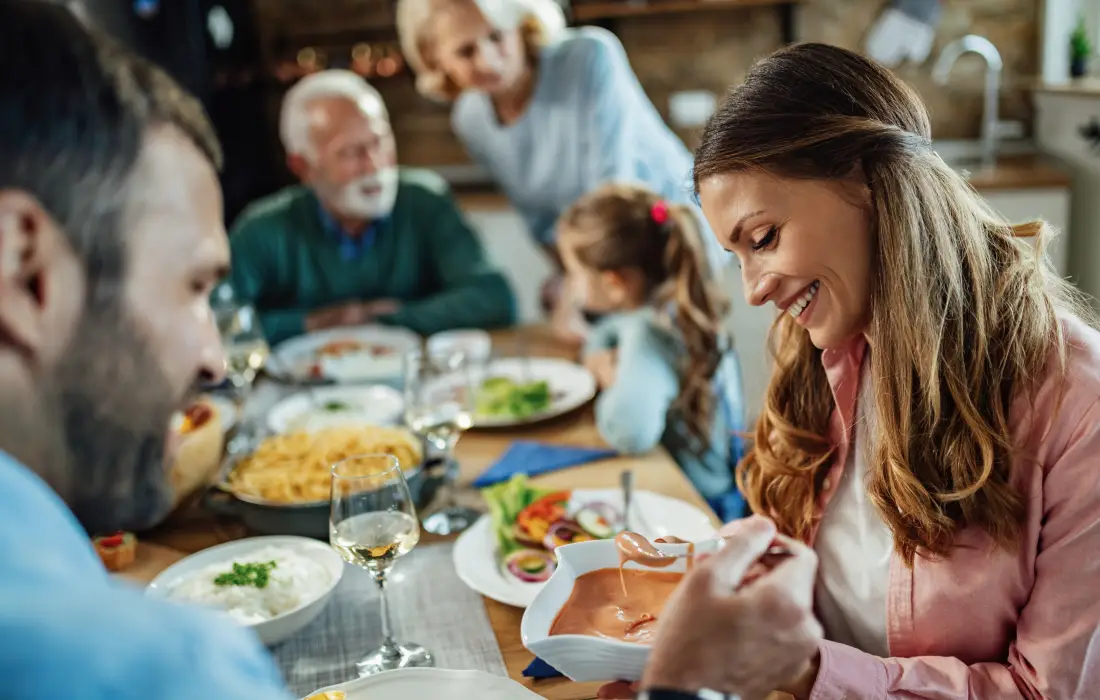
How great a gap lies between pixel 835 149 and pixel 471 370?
4.78 ft

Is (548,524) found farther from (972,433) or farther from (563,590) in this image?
(972,433)

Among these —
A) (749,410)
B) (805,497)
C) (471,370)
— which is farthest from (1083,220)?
(805,497)

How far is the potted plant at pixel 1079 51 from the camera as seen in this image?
3.87 m

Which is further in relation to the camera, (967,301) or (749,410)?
(749,410)

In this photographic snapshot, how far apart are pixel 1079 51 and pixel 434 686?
3870 millimetres

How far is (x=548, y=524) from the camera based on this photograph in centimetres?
155

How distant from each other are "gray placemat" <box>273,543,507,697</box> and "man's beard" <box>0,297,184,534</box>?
0.58 metres

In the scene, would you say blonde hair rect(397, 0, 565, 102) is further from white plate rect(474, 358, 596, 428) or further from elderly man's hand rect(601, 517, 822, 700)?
elderly man's hand rect(601, 517, 822, 700)

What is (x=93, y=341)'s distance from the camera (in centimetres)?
67

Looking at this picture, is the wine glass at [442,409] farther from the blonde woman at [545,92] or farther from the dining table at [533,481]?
the blonde woman at [545,92]

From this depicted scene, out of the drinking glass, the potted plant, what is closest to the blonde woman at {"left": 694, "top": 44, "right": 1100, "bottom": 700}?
the drinking glass

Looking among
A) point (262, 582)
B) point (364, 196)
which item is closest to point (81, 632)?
point (262, 582)

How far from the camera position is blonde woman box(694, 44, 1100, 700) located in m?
1.10

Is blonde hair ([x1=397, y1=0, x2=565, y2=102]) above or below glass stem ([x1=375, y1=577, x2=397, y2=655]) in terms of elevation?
above
